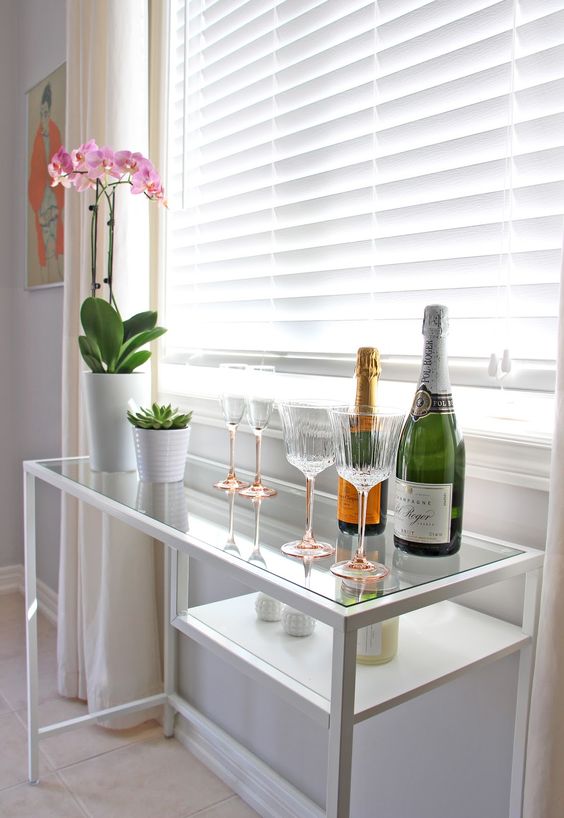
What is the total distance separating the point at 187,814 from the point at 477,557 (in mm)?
1073

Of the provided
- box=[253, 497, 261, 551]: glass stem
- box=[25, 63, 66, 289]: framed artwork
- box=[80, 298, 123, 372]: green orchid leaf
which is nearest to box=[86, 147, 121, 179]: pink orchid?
box=[80, 298, 123, 372]: green orchid leaf

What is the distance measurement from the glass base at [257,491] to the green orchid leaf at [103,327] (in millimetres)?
442

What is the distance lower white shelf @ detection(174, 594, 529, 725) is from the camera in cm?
88

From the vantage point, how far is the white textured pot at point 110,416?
1.51 meters

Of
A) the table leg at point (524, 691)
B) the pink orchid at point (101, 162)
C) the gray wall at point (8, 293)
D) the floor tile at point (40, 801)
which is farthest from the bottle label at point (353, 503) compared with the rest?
the gray wall at point (8, 293)

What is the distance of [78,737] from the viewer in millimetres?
1889

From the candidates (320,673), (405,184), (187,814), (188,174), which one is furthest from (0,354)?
(320,673)

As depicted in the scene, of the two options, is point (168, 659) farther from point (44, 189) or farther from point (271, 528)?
point (44, 189)

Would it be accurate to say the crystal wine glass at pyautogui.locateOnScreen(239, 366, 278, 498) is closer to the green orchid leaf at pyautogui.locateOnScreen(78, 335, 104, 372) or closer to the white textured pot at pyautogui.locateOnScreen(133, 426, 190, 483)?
the white textured pot at pyautogui.locateOnScreen(133, 426, 190, 483)

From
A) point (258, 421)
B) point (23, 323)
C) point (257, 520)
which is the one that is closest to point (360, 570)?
point (257, 520)

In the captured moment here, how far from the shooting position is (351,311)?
1.40 metres

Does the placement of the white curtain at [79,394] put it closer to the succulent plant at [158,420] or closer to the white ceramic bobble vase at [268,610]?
the succulent plant at [158,420]

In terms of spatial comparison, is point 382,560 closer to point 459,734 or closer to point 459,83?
point 459,734

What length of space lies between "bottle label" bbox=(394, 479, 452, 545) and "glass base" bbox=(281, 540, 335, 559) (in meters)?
0.11
